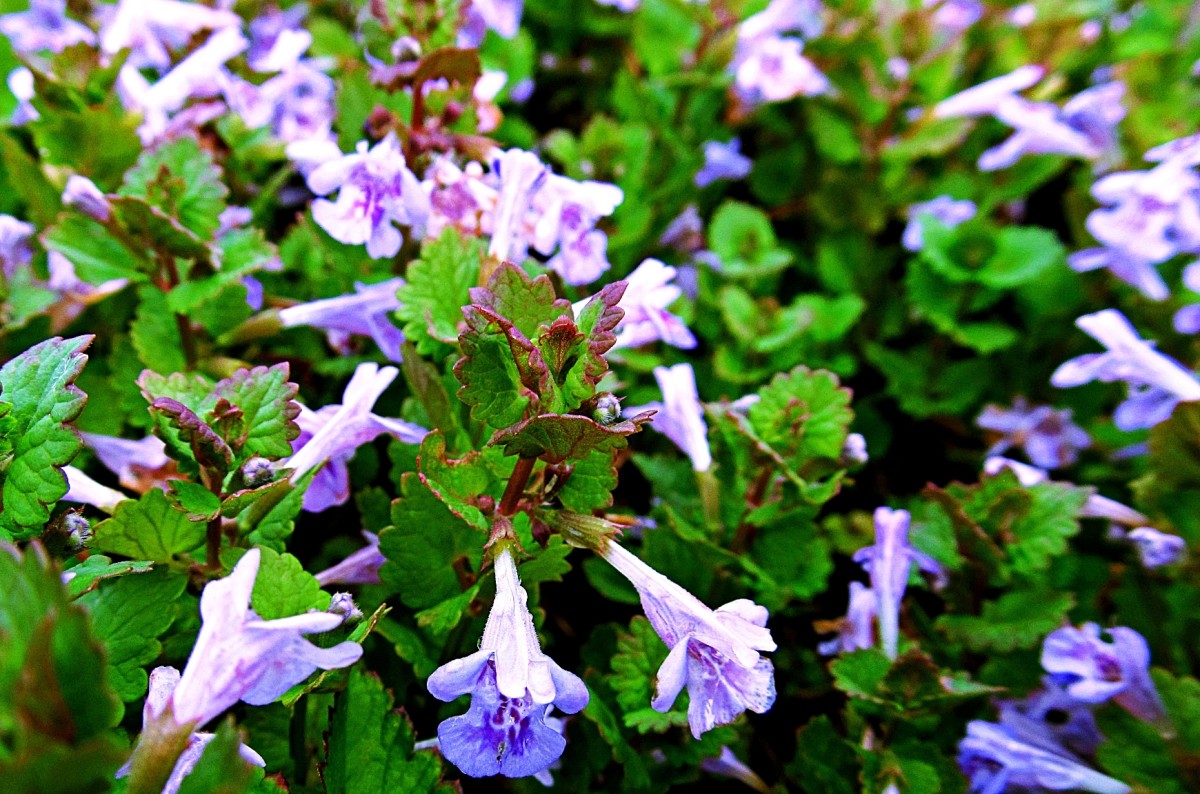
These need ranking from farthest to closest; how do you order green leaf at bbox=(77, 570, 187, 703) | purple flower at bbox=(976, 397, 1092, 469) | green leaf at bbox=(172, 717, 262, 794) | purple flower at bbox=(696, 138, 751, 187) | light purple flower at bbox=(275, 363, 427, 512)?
purple flower at bbox=(696, 138, 751, 187), purple flower at bbox=(976, 397, 1092, 469), light purple flower at bbox=(275, 363, 427, 512), green leaf at bbox=(77, 570, 187, 703), green leaf at bbox=(172, 717, 262, 794)

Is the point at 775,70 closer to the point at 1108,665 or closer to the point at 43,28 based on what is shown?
the point at 1108,665

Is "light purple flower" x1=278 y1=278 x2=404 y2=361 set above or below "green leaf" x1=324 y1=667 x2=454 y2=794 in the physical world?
above

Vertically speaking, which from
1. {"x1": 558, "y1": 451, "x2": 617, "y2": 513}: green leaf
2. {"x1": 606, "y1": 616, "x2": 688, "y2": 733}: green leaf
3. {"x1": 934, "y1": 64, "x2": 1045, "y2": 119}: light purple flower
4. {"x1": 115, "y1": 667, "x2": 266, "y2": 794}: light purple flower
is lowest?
{"x1": 606, "y1": 616, "x2": 688, "y2": 733}: green leaf

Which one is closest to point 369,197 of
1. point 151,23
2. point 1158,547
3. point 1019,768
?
point 151,23

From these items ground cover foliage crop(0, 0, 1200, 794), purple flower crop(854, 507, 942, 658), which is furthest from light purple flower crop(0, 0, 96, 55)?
purple flower crop(854, 507, 942, 658)

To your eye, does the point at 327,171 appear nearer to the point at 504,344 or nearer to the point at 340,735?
the point at 504,344

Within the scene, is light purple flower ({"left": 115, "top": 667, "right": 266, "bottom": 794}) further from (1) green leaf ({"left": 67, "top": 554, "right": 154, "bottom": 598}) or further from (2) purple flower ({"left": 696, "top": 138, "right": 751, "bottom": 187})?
(2) purple flower ({"left": 696, "top": 138, "right": 751, "bottom": 187})

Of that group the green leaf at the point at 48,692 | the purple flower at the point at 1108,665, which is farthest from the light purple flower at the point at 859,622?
the green leaf at the point at 48,692

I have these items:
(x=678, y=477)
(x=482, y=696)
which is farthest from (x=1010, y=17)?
(x=482, y=696)
